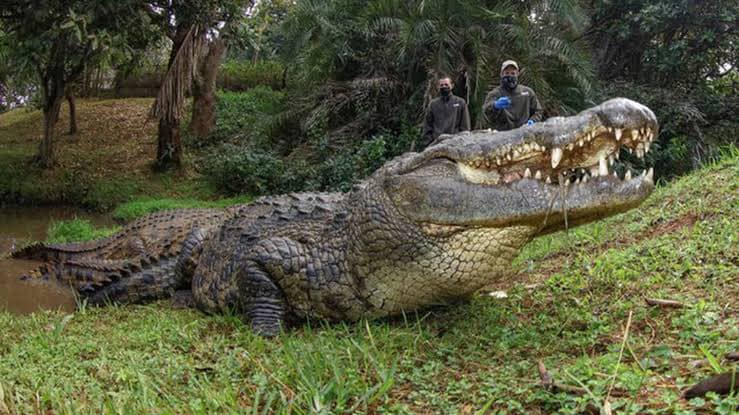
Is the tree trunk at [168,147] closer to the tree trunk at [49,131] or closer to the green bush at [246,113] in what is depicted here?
the green bush at [246,113]

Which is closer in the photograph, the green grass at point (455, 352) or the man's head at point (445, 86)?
the green grass at point (455, 352)

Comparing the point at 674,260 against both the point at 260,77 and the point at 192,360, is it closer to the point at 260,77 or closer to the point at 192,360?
the point at 192,360

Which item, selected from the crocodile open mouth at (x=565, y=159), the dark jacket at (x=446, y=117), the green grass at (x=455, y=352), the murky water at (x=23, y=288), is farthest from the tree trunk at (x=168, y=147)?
the crocodile open mouth at (x=565, y=159)

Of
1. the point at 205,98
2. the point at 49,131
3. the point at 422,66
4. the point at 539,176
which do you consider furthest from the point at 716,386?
the point at 205,98

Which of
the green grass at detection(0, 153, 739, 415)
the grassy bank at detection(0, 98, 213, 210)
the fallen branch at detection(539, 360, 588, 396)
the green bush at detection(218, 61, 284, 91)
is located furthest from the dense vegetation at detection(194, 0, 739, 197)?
the green bush at detection(218, 61, 284, 91)

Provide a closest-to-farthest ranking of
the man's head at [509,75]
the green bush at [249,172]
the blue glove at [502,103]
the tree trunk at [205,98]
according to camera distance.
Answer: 1. the blue glove at [502,103]
2. the man's head at [509,75]
3. the green bush at [249,172]
4. the tree trunk at [205,98]

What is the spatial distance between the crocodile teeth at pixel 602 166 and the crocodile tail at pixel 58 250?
5.49 meters

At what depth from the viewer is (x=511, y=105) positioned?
7.02m

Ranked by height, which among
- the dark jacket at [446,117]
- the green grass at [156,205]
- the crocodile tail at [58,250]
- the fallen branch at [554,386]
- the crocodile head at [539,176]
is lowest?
the green grass at [156,205]

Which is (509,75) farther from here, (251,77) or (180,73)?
(251,77)

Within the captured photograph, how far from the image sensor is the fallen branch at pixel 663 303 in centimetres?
311

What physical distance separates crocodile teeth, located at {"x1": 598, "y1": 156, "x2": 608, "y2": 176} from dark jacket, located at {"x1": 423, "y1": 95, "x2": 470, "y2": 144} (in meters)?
4.45

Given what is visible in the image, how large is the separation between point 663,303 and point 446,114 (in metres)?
4.86

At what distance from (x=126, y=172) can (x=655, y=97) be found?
11.9 metres
